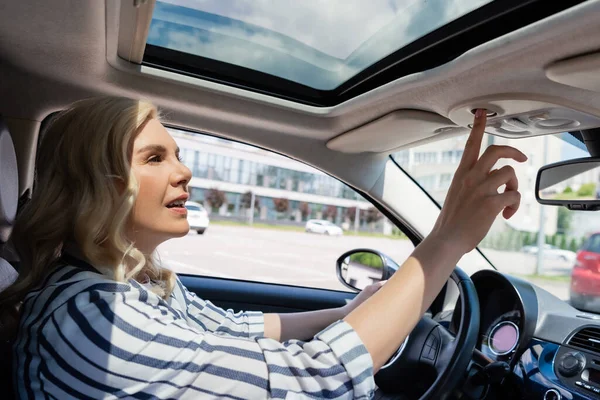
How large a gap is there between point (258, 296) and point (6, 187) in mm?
1628

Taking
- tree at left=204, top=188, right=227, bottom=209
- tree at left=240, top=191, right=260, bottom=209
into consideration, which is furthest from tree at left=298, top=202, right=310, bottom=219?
tree at left=204, top=188, right=227, bottom=209

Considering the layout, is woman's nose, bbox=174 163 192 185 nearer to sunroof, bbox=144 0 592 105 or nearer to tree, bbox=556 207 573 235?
sunroof, bbox=144 0 592 105

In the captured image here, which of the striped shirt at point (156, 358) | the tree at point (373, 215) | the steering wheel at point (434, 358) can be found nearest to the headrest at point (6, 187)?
the striped shirt at point (156, 358)

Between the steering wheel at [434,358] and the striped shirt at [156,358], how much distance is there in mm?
715

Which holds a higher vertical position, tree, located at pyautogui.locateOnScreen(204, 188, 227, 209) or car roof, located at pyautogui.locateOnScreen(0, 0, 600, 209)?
car roof, located at pyautogui.locateOnScreen(0, 0, 600, 209)

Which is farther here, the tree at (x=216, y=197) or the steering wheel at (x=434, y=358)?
the tree at (x=216, y=197)

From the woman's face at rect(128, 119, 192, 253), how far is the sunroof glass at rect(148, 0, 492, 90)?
0.54 m

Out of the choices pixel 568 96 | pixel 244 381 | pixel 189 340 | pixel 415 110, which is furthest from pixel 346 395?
pixel 415 110

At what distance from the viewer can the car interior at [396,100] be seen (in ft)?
4.88

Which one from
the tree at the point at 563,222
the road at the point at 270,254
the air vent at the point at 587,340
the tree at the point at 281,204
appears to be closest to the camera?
the air vent at the point at 587,340

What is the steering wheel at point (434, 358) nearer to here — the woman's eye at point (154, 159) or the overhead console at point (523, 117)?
the overhead console at point (523, 117)

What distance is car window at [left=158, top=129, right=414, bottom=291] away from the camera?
117 inches

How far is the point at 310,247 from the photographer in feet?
16.4

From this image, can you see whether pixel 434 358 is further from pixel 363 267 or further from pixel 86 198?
pixel 86 198
